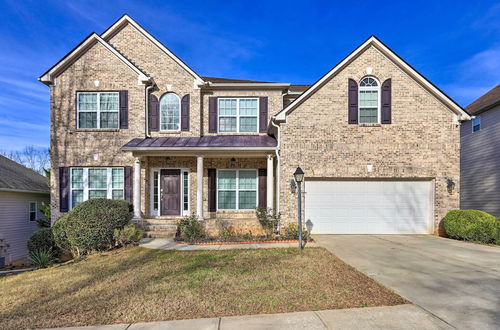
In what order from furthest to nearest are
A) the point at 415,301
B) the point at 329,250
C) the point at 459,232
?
the point at 459,232 → the point at 329,250 → the point at 415,301

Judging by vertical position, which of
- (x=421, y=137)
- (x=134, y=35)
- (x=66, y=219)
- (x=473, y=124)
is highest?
(x=134, y=35)

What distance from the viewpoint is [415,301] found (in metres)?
4.22

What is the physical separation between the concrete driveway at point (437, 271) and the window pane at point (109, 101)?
10210 millimetres

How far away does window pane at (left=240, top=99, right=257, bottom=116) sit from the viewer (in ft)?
40.5

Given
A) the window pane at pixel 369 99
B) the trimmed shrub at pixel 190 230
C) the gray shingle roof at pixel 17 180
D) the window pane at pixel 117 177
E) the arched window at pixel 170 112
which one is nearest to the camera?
the trimmed shrub at pixel 190 230

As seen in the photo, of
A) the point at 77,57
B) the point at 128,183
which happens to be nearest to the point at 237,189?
the point at 128,183

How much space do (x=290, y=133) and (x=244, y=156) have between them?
2.24m

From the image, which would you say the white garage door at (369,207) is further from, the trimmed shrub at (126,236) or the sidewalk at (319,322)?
the sidewalk at (319,322)

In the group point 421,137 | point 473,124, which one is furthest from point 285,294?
point 473,124

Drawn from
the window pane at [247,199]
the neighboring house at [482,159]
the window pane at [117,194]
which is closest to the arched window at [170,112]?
the window pane at [117,194]

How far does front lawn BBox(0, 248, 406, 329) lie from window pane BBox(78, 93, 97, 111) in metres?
7.39

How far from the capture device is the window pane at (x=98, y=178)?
11352 millimetres

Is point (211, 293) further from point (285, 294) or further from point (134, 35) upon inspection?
point (134, 35)

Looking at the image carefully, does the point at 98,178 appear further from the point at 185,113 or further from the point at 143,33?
the point at 143,33
